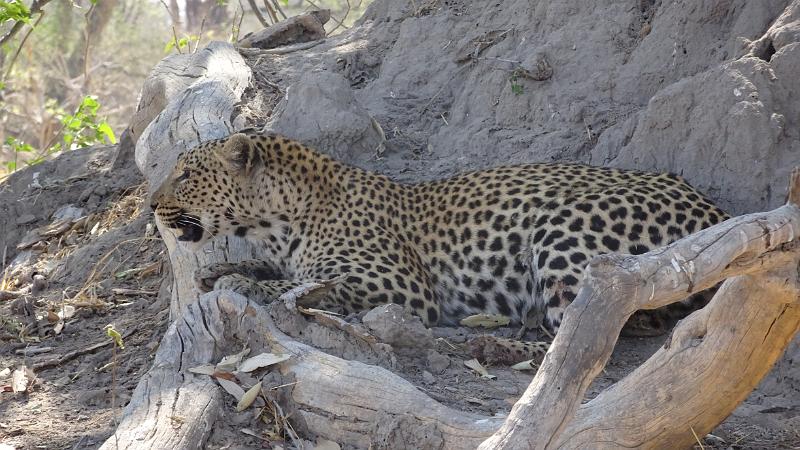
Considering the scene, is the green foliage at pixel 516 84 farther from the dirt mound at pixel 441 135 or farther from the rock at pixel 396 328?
the rock at pixel 396 328

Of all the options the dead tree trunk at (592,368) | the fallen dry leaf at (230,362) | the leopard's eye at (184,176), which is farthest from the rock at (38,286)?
the fallen dry leaf at (230,362)

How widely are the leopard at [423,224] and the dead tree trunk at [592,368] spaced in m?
1.16

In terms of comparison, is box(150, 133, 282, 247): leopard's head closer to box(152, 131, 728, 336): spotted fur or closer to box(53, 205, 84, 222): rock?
box(152, 131, 728, 336): spotted fur

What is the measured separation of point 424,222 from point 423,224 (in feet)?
0.05

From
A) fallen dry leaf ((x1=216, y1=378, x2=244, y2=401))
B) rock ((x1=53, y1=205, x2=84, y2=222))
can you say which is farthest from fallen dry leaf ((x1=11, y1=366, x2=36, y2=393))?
rock ((x1=53, y1=205, x2=84, y2=222))

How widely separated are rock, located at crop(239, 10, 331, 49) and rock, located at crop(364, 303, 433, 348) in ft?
19.6

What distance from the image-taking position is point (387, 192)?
743cm

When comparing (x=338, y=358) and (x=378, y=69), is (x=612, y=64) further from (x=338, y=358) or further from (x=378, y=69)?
(x=338, y=358)

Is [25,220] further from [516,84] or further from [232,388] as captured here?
[232,388]

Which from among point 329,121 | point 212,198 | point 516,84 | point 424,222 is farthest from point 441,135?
point 212,198

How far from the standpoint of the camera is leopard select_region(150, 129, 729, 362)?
21.2 ft

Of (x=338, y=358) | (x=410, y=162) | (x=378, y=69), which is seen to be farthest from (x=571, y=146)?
(x=338, y=358)

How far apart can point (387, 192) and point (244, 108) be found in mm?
2293

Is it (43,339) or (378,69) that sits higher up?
(378,69)
